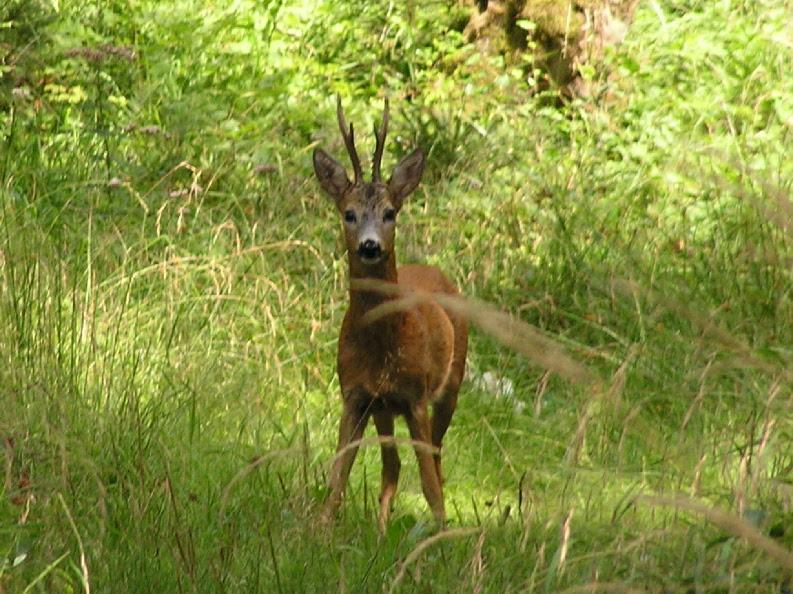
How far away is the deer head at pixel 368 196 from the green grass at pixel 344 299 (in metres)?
0.64

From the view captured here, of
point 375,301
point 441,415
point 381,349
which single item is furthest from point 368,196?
point 441,415

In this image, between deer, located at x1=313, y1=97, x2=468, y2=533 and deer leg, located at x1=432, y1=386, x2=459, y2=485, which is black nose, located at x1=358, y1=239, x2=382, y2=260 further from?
deer leg, located at x1=432, y1=386, x2=459, y2=485

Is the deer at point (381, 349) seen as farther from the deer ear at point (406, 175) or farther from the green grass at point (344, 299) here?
the green grass at point (344, 299)

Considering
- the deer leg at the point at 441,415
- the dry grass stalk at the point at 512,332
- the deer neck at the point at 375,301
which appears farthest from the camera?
the deer leg at the point at 441,415

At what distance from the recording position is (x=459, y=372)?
6.52 metres

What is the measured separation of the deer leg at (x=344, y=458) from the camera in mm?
4945

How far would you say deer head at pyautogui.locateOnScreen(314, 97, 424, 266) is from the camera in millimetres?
5832

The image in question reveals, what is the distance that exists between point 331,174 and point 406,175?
26 centimetres

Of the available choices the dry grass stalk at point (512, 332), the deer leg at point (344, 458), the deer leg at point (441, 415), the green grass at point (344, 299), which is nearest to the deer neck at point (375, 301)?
the deer leg at point (344, 458)

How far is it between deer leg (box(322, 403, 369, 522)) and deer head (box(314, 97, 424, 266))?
0.49 metres

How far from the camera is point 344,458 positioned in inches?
215

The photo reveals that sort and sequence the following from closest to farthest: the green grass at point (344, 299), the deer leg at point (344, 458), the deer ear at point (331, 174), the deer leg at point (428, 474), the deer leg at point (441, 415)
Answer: the green grass at point (344, 299) → the deer leg at point (344, 458) → the deer leg at point (428, 474) → the deer ear at point (331, 174) → the deer leg at point (441, 415)

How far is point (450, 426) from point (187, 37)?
4294 millimetres

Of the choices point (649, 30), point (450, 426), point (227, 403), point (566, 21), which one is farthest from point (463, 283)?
point (649, 30)
